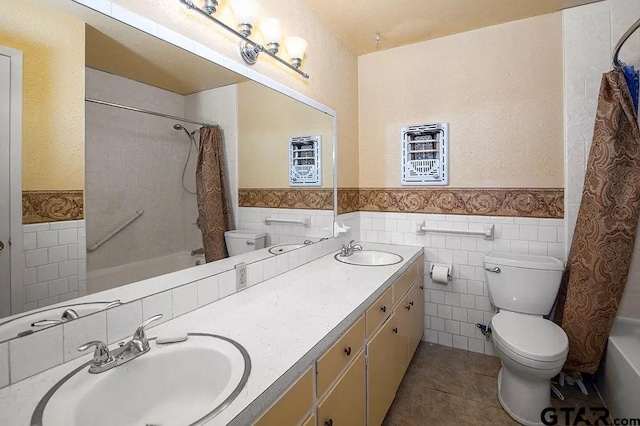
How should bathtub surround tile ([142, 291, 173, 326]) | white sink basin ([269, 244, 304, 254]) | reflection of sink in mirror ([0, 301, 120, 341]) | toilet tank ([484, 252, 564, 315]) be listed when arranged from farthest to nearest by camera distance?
toilet tank ([484, 252, 564, 315]) < white sink basin ([269, 244, 304, 254]) < bathtub surround tile ([142, 291, 173, 326]) < reflection of sink in mirror ([0, 301, 120, 341])

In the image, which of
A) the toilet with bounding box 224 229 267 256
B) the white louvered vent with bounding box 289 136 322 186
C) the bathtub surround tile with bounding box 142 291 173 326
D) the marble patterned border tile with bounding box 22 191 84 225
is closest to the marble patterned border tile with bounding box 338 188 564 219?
the white louvered vent with bounding box 289 136 322 186

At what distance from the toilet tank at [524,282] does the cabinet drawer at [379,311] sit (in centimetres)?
87

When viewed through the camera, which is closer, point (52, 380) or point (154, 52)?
point (52, 380)

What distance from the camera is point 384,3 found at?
6.37 ft

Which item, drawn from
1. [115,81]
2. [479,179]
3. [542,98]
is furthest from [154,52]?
[542,98]

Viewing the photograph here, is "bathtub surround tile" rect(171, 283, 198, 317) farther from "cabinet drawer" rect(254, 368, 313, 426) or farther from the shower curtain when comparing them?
the shower curtain

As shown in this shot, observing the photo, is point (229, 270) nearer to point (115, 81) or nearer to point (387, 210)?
point (115, 81)

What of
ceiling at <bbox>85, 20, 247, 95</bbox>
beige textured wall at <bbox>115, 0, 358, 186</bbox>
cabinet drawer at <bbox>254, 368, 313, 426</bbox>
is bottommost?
cabinet drawer at <bbox>254, 368, 313, 426</bbox>

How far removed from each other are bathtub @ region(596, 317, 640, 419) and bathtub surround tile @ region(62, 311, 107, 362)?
2.29m

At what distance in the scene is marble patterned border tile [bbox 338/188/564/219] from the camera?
83.3 inches

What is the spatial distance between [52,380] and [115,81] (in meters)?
0.88

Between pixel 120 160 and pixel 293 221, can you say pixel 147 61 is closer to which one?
pixel 120 160

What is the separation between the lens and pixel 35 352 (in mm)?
785

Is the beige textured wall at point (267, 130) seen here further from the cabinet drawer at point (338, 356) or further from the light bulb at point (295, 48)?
the cabinet drawer at point (338, 356)
